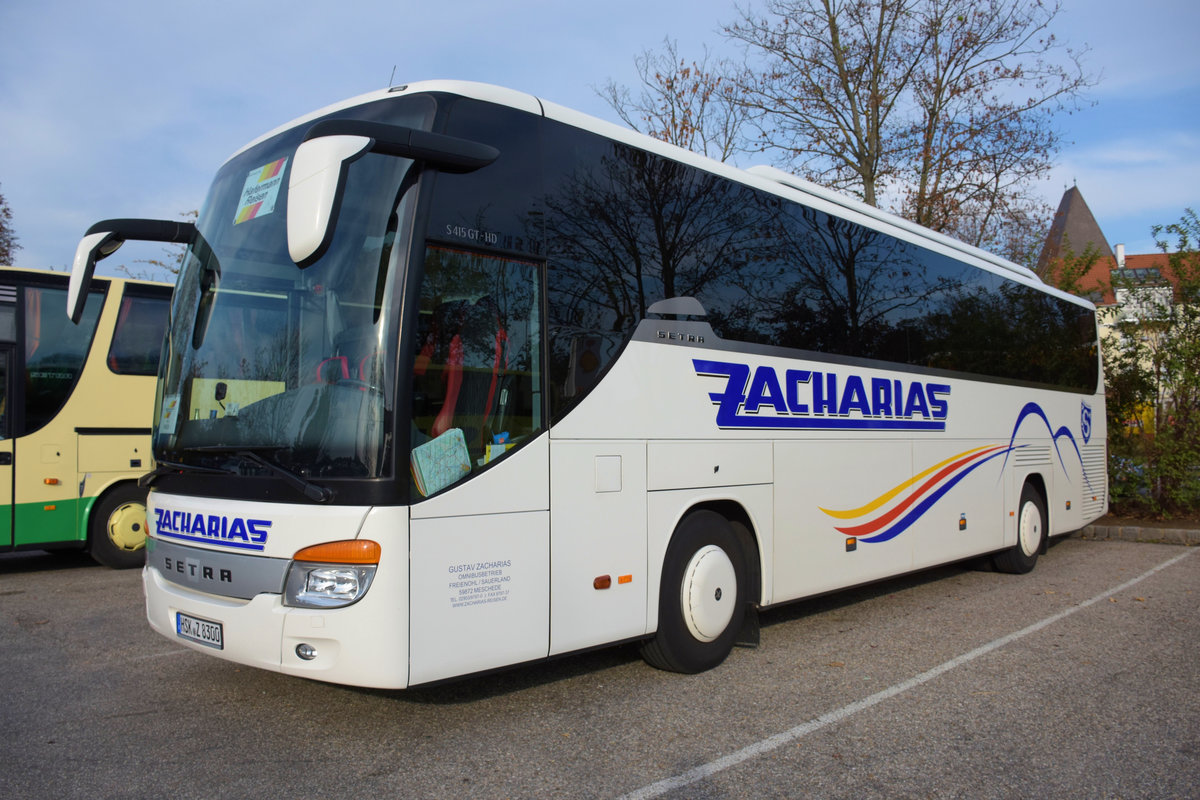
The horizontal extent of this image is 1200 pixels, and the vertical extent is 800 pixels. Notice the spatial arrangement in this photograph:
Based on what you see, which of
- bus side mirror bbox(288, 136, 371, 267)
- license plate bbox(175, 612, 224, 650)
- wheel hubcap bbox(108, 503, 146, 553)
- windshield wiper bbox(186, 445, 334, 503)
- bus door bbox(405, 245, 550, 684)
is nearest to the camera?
bus side mirror bbox(288, 136, 371, 267)

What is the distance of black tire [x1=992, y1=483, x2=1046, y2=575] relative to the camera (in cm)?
988

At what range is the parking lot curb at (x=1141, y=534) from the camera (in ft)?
40.6

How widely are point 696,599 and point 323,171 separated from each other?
11.2 ft

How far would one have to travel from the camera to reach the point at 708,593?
18.6ft

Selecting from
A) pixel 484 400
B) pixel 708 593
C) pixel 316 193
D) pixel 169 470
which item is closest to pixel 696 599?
pixel 708 593

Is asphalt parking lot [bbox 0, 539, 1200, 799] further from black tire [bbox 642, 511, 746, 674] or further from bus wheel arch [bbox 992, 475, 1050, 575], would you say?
bus wheel arch [bbox 992, 475, 1050, 575]

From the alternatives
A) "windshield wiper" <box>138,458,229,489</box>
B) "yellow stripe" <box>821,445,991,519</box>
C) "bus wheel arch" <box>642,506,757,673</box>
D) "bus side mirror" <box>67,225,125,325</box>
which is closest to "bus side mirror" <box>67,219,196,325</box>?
"bus side mirror" <box>67,225,125,325</box>

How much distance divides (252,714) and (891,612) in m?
5.41

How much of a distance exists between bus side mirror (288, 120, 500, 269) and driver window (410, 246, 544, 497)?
22.4 inches

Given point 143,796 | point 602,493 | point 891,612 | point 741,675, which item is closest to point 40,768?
point 143,796

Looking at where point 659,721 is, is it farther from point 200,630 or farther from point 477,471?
point 200,630

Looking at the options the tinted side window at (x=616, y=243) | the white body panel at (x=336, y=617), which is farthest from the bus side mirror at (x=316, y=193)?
the tinted side window at (x=616, y=243)

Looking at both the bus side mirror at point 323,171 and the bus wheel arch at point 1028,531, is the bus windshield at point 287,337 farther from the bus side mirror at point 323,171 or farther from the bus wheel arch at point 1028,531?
the bus wheel arch at point 1028,531

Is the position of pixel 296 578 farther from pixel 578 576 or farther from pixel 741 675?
pixel 741 675
